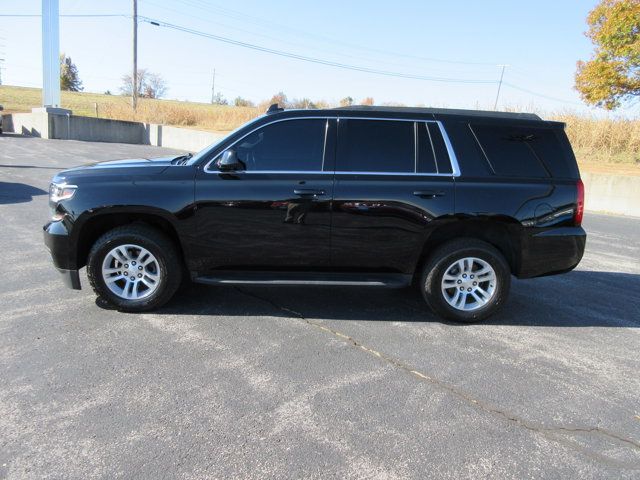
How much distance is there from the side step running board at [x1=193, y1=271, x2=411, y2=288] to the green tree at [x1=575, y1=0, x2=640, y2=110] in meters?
18.1

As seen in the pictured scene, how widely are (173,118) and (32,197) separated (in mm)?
28434

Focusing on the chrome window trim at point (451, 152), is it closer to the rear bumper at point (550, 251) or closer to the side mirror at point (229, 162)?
the rear bumper at point (550, 251)

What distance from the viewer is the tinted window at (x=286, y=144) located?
179 inches

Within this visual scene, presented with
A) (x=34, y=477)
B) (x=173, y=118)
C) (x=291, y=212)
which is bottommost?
(x=34, y=477)

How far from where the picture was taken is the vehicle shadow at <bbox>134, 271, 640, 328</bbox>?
4.81m

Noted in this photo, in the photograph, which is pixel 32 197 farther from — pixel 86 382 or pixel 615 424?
pixel 615 424

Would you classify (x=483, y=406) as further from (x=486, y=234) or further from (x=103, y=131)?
(x=103, y=131)

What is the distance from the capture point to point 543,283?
20.5ft

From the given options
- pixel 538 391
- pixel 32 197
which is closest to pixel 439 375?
pixel 538 391

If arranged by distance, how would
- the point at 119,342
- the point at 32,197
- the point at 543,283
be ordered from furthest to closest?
the point at 32,197 < the point at 543,283 < the point at 119,342

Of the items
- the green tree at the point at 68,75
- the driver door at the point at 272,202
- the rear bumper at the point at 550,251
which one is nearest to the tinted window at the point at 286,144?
the driver door at the point at 272,202

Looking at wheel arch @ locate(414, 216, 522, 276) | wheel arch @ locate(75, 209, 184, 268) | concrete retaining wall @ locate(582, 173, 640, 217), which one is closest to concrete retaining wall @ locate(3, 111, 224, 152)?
concrete retaining wall @ locate(582, 173, 640, 217)

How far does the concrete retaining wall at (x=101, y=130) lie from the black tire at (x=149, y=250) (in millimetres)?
25199

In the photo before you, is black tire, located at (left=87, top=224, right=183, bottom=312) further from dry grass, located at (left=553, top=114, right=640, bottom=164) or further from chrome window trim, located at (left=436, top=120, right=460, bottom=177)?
dry grass, located at (left=553, top=114, right=640, bottom=164)
